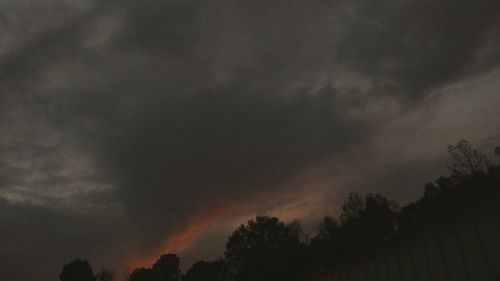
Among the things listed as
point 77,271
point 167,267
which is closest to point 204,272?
point 167,267

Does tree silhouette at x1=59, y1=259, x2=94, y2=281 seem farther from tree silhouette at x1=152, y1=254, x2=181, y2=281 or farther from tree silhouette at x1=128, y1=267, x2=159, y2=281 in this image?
tree silhouette at x1=152, y1=254, x2=181, y2=281

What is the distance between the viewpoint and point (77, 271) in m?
89.8

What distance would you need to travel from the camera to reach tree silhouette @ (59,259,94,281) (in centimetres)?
8859

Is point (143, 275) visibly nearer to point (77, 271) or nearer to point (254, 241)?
point (77, 271)

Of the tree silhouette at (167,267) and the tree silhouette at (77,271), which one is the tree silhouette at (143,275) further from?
the tree silhouette at (77,271)

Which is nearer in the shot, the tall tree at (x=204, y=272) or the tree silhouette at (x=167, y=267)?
the tall tree at (x=204, y=272)

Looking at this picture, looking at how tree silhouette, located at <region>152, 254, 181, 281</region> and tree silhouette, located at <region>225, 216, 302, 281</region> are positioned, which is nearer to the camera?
tree silhouette, located at <region>225, 216, 302, 281</region>

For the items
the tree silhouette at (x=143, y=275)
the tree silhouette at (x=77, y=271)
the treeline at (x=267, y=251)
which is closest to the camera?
the treeline at (x=267, y=251)

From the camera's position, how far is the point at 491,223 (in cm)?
1245

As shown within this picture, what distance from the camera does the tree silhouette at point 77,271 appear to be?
291 ft

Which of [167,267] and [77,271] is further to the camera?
[167,267]

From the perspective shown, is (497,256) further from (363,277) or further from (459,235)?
(363,277)

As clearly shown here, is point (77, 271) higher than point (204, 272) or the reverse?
higher

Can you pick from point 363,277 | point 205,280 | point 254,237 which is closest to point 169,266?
point 205,280
